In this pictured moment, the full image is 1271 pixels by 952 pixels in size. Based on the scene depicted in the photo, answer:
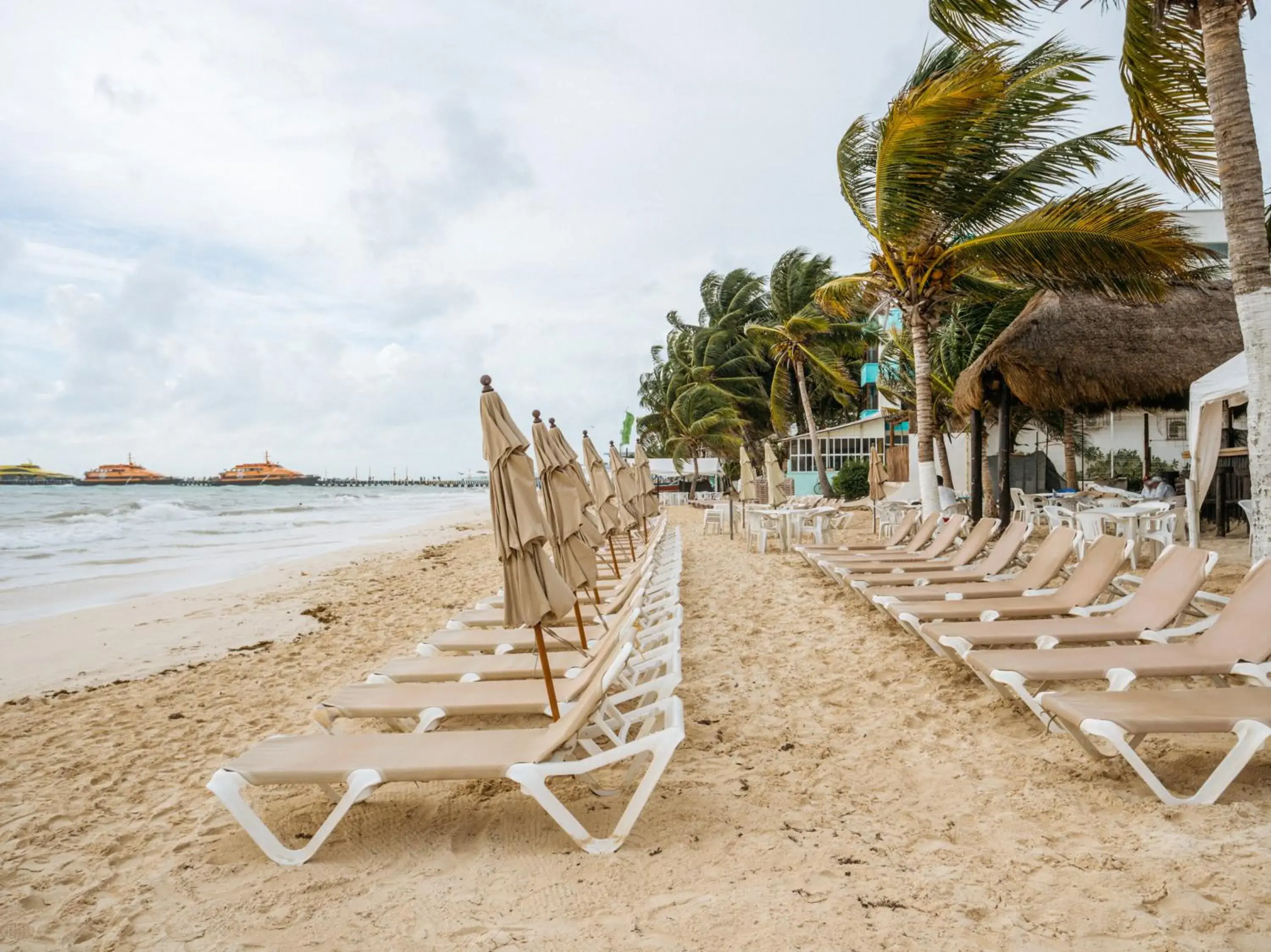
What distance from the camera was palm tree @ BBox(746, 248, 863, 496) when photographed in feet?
73.8

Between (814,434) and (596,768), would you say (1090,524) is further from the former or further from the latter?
(814,434)

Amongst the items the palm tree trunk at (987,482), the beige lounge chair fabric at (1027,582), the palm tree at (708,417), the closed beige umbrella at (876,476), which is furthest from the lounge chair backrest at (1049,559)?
the palm tree at (708,417)

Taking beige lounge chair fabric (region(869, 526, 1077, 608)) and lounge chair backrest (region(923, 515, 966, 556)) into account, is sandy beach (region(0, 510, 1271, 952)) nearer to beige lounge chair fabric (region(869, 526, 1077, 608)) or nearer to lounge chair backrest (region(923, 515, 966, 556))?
beige lounge chair fabric (region(869, 526, 1077, 608))

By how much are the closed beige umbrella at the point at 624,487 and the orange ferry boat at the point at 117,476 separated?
91.6 meters

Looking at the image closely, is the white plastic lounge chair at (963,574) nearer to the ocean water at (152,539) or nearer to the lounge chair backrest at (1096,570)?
the lounge chair backrest at (1096,570)

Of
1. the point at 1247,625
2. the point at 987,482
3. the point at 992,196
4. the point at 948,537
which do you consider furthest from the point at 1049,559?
the point at 987,482

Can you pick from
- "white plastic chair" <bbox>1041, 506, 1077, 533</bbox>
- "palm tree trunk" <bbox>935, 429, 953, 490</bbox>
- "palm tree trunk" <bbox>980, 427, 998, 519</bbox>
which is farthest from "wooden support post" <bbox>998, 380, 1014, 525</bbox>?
"palm tree trunk" <bbox>935, 429, 953, 490</bbox>

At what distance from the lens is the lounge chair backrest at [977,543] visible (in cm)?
673

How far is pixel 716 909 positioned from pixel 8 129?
47.6 ft

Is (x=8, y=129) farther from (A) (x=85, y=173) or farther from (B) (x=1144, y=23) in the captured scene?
(B) (x=1144, y=23)

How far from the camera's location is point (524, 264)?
20453mm

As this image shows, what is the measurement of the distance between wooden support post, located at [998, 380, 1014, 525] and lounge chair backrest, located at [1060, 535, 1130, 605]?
638 centimetres

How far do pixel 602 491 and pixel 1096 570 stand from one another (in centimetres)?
472

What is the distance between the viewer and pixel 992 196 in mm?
9820
